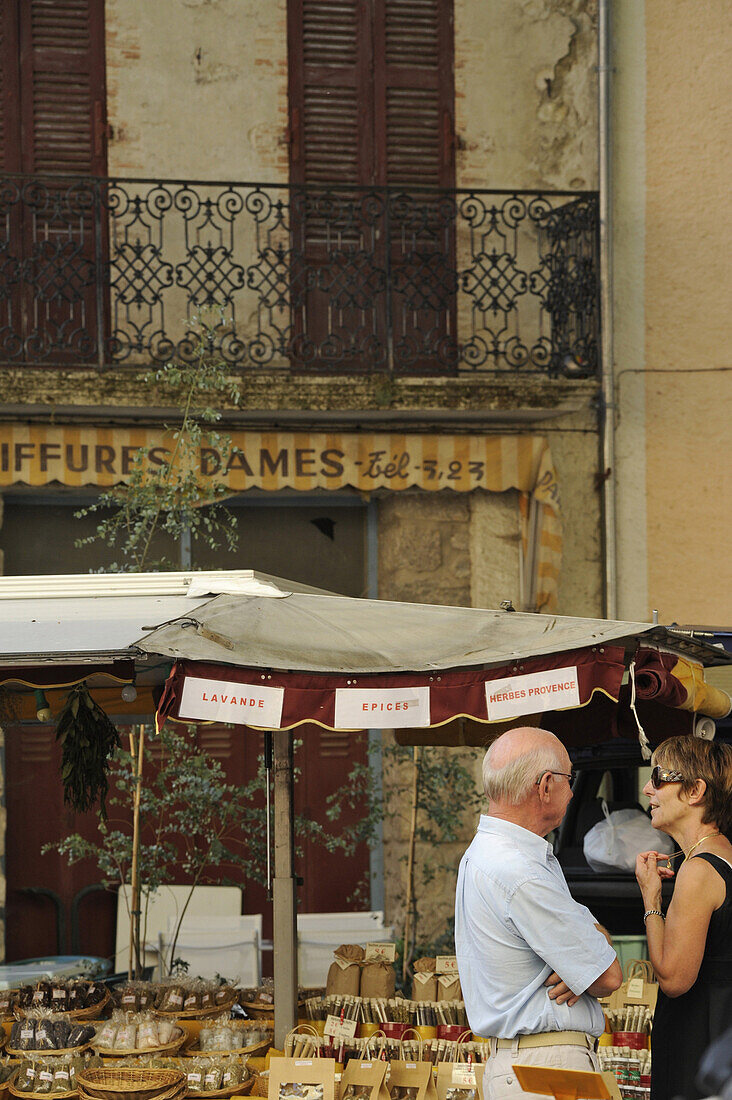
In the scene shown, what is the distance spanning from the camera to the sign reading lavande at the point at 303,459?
8898 millimetres

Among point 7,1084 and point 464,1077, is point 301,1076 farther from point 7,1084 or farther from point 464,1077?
point 7,1084

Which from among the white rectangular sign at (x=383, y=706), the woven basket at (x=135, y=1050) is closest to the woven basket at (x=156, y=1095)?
the woven basket at (x=135, y=1050)

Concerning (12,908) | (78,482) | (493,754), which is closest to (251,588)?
(493,754)

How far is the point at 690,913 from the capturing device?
3191mm

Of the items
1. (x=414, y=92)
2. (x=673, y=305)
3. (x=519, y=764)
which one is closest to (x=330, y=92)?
(x=414, y=92)

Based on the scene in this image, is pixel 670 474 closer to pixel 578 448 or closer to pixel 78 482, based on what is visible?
pixel 578 448

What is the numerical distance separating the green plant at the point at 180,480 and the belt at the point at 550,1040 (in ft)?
14.7

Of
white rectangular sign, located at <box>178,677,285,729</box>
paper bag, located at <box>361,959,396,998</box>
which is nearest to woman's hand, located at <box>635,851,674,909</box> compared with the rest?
white rectangular sign, located at <box>178,677,285,729</box>

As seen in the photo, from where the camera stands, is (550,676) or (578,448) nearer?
(550,676)

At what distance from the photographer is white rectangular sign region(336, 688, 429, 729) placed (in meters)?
4.16

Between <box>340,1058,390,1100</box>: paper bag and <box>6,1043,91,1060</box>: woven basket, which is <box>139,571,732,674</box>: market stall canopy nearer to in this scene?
<box>340,1058,390,1100</box>: paper bag

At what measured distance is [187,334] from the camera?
902 centimetres

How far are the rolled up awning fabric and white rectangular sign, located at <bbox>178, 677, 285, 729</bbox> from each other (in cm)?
121

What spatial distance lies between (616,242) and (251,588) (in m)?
5.93
